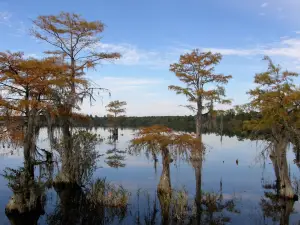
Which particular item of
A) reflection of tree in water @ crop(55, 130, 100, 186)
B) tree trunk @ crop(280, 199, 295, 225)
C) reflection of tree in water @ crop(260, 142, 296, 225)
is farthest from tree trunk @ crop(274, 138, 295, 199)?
reflection of tree in water @ crop(55, 130, 100, 186)

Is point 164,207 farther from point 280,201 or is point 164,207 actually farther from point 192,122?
point 192,122

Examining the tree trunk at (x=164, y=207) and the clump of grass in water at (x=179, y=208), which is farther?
the tree trunk at (x=164, y=207)

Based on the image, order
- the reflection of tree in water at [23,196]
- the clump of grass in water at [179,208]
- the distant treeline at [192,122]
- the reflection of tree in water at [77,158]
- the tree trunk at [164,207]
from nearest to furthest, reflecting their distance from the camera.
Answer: the clump of grass in water at [179,208], the tree trunk at [164,207], the reflection of tree in water at [23,196], the reflection of tree in water at [77,158], the distant treeline at [192,122]

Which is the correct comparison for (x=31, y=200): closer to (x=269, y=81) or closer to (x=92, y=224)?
(x=92, y=224)

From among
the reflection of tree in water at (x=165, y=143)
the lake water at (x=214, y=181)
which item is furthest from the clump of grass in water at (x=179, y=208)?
the reflection of tree in water at (x=165, y=143)

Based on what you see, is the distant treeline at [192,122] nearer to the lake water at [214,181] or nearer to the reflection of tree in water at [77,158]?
the reflection of tree in water at [77,158]

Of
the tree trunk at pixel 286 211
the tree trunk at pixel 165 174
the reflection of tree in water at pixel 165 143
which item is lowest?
the tree trunk at pixel 286 211

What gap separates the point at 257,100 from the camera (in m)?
16.2

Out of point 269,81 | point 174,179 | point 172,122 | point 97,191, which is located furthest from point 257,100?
point 172,122

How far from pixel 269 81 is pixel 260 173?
9.94 metres

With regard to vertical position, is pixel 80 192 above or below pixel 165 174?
below

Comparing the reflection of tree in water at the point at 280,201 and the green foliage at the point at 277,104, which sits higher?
the green foliage at the point at 277,104

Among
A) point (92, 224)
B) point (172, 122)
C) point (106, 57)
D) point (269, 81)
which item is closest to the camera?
point (92, 224)

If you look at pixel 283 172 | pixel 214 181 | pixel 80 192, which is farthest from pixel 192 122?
pixel 80 192
